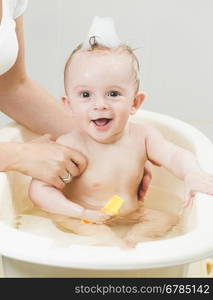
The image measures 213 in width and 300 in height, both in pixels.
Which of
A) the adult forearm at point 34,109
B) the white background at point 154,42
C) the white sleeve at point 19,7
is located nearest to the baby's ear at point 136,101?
the adult forearm at point 34,109

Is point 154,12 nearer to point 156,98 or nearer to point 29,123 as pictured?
point 156,98

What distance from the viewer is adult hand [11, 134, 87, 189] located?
132 cm

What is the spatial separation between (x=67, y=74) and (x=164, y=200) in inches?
18.3

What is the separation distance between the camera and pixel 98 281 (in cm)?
103

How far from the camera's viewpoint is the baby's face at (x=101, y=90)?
1.28 meters

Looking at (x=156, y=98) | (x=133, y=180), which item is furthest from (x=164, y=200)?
(x=156, y=98)

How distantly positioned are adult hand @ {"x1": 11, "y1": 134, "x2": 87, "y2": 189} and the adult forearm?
209mm

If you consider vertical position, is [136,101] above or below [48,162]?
above

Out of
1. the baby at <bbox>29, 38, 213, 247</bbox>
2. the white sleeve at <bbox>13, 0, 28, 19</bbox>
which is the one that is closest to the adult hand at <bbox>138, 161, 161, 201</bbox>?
the baby at <bbox>29, 38, 213, 247</bbox>

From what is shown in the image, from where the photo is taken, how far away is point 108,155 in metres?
1.38

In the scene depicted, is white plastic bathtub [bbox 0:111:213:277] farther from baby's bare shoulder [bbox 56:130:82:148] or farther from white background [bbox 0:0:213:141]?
white background [bbox 0:0:213:141]

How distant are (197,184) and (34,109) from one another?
54 centimetres

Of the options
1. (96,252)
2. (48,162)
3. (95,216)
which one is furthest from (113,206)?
(96,252)

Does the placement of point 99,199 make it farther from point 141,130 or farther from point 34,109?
point 34,109
